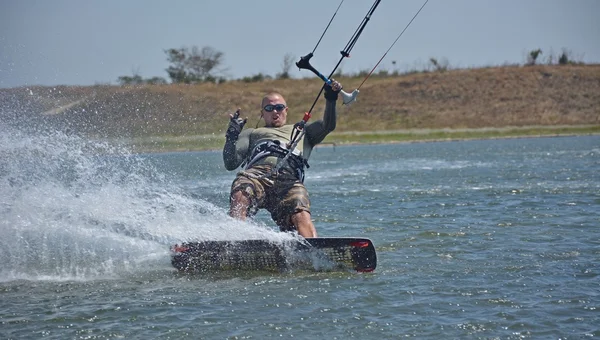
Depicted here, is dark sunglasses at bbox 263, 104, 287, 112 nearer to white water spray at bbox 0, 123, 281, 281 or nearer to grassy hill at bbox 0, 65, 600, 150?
white water spray at bbox 0, 123, 281, 281

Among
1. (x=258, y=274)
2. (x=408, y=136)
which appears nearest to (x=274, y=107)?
(x=258, y=274)

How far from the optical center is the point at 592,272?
9.30 meters

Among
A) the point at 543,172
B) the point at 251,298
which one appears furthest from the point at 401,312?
the point at 543,172

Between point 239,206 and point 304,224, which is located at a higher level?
point 239,206

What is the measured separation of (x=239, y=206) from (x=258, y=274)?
45.4 inches

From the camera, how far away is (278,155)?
1088cm

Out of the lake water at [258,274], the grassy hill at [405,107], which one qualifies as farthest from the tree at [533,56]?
the lake water at [258,274]

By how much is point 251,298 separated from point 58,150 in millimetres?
5000

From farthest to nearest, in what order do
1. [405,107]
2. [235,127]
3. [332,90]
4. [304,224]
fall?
1. [405,107]
2. [235,127]
3. [304,224]
4. [332,90]

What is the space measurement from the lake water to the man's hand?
1719 mm

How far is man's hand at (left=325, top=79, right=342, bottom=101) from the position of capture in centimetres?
1023

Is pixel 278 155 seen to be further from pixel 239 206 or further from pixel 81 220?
pixel 81 220

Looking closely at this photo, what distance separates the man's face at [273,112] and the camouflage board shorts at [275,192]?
71 centimetres

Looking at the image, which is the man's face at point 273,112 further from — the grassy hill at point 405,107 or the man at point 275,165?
the grassy hill at point 405,107
